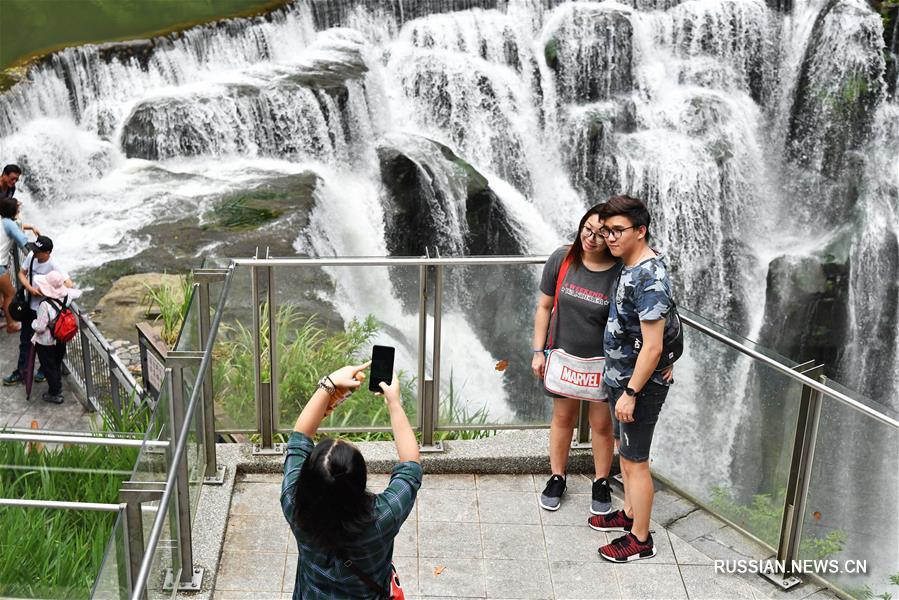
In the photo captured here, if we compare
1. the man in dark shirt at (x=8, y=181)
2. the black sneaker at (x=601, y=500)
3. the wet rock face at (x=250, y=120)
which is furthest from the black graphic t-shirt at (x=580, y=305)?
the wet rock face at (x=250, y=120)

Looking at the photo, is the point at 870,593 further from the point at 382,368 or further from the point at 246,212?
the point at 246,212

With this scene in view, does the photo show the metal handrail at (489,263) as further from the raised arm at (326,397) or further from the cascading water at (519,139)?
the cascading water at (519,139)

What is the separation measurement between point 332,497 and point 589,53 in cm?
1405

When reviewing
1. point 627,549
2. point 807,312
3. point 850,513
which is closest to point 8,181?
point 627,549

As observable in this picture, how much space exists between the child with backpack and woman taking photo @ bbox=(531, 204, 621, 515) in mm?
4199

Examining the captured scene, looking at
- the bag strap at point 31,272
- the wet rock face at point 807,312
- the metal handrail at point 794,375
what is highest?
the metal handrail at point 794,375

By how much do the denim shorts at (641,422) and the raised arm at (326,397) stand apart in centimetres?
150

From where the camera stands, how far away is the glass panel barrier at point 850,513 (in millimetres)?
4238

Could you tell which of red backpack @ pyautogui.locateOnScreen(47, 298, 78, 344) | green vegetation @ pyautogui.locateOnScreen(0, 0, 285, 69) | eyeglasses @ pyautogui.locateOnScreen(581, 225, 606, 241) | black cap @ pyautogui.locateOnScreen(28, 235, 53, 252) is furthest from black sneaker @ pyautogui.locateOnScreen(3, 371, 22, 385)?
green vegetation @ pyautogui.locateOnScreen(0, 0, 285, 69)

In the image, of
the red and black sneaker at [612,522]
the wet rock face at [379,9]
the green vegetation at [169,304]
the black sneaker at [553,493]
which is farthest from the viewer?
the wet rock face at [379,9]

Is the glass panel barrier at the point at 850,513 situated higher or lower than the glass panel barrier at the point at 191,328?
lower

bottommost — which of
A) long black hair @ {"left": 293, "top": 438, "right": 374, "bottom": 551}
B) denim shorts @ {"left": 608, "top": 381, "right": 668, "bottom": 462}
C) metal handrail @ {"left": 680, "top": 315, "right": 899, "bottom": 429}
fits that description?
denim shorts @ {"left": 608, "top": 381, "right": 668, "bottom": 462}

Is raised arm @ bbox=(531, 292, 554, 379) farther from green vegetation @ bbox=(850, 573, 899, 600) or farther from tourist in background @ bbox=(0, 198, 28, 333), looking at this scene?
tourist in background @ bbox=(0, 198, 28, 333)

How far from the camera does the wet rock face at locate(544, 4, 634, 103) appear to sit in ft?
51.7
